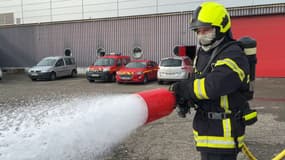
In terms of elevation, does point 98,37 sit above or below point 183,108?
above

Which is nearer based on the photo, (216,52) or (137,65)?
(216,52)

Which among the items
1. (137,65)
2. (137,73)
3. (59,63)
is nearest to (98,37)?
(59,63)

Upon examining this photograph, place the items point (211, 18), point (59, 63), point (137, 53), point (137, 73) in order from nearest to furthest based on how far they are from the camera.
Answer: point (211, 18) → point (137, 73) → point (59, 63) → point (137, 53)

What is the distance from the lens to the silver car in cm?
1970

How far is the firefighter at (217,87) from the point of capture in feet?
7.20

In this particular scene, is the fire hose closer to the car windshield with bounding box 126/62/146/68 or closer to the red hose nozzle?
the red hose nozzle

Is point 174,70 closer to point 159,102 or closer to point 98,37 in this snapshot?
point 98,37

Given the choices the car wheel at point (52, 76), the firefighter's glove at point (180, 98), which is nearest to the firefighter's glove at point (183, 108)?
the firefighter's glove at point (180, 98)

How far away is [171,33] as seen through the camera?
21.5 metres

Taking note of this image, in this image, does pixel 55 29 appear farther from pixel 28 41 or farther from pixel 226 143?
pixel 226 143

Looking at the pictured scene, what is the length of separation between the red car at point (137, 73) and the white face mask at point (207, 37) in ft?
46.1

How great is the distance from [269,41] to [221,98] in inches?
714

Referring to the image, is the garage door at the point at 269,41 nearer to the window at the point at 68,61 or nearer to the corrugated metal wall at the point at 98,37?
the corrugated metal wall at the point at 98,37

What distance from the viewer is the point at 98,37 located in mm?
24031
